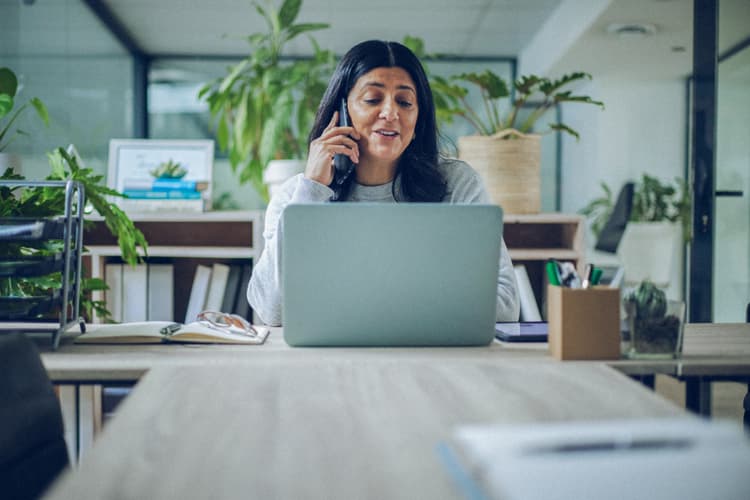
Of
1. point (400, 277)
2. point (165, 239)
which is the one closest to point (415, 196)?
point (400, 277)

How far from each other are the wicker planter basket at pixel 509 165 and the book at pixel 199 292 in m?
1.26

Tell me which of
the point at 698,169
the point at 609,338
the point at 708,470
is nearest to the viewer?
the point at 708,470

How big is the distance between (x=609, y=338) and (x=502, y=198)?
1.89m

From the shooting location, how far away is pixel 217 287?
3025 mm

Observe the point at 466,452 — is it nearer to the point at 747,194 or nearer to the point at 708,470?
the point at 708,470

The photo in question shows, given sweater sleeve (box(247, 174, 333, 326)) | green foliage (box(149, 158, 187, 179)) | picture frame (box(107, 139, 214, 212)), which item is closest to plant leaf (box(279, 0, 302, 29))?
picture frame (box(107, 139, 214, 212))

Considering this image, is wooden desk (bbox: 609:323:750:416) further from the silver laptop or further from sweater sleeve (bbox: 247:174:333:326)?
sweater sleeve (bbox: 247:174:333:326)

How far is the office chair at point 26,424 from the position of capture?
84 cm

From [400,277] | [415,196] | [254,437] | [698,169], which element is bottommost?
[254,437]

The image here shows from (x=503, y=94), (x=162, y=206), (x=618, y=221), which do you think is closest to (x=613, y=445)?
(x=503, y=94)

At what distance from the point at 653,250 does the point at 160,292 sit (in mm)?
4216

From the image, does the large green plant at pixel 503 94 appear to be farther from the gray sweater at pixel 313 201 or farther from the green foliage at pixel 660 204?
the green foliage at pixel 660 204

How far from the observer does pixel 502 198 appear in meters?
2.90

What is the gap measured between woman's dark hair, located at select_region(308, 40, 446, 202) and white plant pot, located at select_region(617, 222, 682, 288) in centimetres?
419
